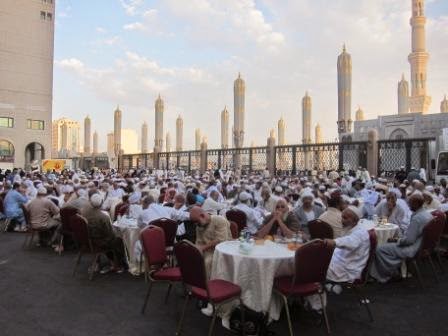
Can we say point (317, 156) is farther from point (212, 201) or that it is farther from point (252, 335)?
point (252, 335)

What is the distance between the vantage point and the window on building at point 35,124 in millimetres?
44500

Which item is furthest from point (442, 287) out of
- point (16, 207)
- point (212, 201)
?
point (16, 207)

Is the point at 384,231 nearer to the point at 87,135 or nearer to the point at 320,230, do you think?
the point at 320,230

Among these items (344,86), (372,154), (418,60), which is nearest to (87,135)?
(344,86)

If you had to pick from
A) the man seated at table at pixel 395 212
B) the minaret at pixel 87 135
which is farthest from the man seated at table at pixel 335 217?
the minaret at pixel 87 135

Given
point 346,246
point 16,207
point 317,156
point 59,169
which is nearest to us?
point 346,246

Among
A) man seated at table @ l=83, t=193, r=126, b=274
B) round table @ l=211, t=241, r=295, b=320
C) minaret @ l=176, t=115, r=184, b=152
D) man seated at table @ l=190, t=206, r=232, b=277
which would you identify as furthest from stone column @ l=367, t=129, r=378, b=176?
minaret @ l=176, t=115, r=184, b=152

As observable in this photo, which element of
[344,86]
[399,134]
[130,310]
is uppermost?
[344,86]

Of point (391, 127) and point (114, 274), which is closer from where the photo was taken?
point (114, 274)

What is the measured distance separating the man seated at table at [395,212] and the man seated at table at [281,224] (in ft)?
8.07

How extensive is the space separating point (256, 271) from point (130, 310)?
1.73 meters

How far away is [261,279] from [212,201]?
487 centimetres

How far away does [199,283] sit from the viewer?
13.1 feet

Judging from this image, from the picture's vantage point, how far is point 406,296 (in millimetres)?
5594
